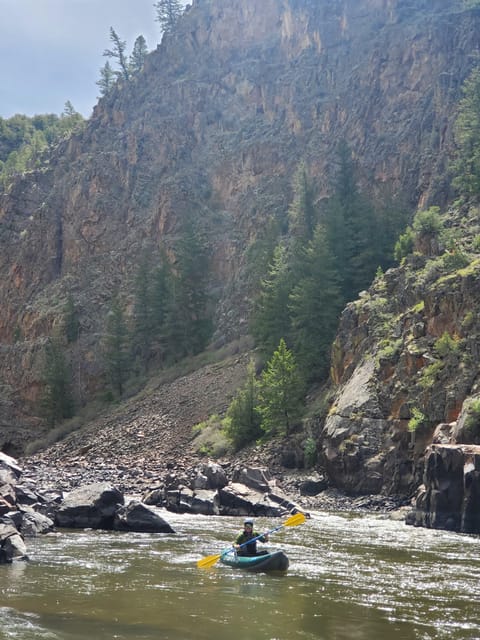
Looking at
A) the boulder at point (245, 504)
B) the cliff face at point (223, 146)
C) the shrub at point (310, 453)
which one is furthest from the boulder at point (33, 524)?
the cliff face at point (223, 146)

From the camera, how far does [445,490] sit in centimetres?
2194

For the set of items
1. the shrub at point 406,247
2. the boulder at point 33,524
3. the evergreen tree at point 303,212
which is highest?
the evergreen tree at point 303,212

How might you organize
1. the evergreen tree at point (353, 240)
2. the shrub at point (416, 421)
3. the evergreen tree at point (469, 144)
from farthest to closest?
the evergreen tree at point (353, 240) < the evergreen tree at point (469, 144) < the shrub at point (416, 421)

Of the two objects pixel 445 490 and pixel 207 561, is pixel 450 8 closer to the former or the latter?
pixel 445 490

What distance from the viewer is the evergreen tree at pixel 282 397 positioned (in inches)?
1515

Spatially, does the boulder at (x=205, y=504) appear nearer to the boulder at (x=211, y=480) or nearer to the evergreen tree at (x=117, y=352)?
the boulder at (x=211, y=480)

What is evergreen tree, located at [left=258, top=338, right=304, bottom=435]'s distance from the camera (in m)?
38.5

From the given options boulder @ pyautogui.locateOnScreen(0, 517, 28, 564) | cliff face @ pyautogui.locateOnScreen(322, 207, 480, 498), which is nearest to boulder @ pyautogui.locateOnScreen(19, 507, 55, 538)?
boulder @ pyautogui.locateOnScreen(0, 517, 28, 564)

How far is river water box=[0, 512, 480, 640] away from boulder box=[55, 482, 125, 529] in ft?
5.29

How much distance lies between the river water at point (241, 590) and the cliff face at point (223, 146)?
128ft

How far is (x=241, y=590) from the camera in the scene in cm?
1392

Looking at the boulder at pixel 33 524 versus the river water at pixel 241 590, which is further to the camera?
the boulder at pixel 33 524

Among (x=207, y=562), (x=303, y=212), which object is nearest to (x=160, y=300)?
(x=303, y=212)

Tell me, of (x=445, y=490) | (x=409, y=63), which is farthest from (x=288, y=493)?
(x=409, y=63)
